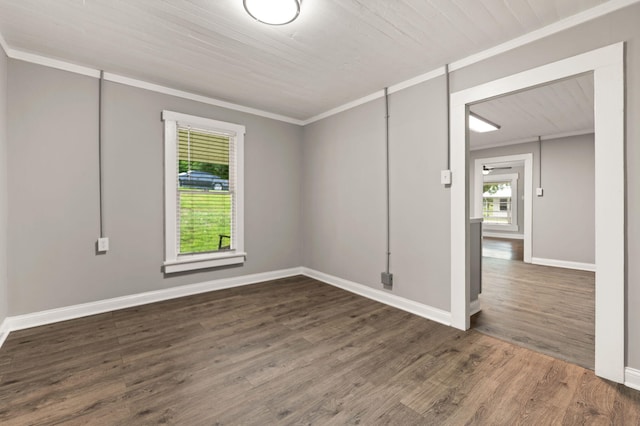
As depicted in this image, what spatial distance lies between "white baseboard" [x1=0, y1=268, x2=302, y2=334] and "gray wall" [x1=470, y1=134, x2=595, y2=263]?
5.40 meters

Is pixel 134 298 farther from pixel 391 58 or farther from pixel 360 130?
pixel 391 58

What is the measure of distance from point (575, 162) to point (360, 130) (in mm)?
4625

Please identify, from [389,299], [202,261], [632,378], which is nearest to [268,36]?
[202,261]

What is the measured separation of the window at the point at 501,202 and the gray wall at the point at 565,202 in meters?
5.13

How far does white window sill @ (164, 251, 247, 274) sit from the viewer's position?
138 inches

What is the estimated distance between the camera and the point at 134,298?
10.7 ft

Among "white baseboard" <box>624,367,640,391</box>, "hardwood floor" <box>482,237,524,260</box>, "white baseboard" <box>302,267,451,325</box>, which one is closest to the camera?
"white baseboard" <box>624,367,640,391</box>

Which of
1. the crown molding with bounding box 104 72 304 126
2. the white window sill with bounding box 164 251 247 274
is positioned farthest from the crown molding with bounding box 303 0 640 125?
the white window sill with bounding box 164 251 247 274

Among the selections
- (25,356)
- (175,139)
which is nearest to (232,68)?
(175,139)

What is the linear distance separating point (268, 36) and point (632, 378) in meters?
3.56

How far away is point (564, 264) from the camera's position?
543 cm

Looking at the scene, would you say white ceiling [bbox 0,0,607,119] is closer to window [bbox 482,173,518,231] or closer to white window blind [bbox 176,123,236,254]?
white window blind [bbox 176,123,236,254]

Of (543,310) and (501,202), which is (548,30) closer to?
(543,310)

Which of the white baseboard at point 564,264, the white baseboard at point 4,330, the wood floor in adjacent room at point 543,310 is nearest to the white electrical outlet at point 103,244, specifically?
the white baseboard at point 4,330
